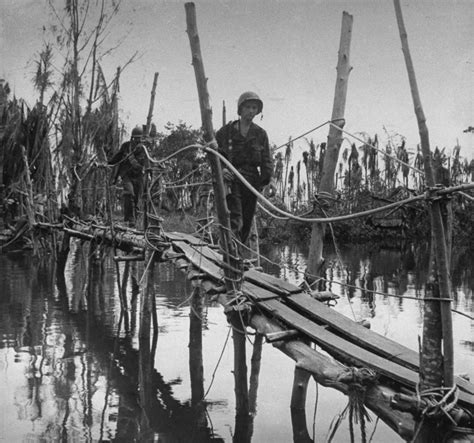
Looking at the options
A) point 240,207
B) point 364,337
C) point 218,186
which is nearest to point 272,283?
point 218,186

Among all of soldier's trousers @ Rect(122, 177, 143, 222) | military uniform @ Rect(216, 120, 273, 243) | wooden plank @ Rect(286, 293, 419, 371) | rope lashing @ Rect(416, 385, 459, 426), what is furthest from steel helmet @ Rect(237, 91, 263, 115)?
rope lashing @ Rect(416, 385, 459, 426)

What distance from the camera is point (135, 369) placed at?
22.0 feet

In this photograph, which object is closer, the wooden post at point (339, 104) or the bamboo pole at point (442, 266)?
the bamboo pole at point (442, 266)

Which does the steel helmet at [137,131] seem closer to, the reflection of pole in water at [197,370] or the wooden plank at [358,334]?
the reflection of pole in water at [197,370]

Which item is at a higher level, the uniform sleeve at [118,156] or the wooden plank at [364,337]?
→ the uniform sleeve at [118,156]

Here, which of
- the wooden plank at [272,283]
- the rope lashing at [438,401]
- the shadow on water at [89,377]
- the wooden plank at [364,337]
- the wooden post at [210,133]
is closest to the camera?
the rope lashing at [438,401]

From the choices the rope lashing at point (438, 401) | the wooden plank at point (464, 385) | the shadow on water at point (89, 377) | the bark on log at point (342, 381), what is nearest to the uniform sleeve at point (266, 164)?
the shadow on water at point (89, 377)

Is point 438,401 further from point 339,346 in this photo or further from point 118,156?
point 118,156

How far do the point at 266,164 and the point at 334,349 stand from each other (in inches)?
123

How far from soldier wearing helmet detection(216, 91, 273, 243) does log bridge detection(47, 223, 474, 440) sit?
655mm

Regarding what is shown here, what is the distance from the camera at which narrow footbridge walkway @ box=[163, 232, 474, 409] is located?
3.08 m

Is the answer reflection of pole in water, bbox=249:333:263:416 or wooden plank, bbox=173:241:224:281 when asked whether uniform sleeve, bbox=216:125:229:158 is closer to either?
wooden plank, bbox=173:241:224:281

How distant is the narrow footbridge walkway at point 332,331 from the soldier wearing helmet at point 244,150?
78 cm

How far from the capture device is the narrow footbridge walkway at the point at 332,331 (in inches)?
121
